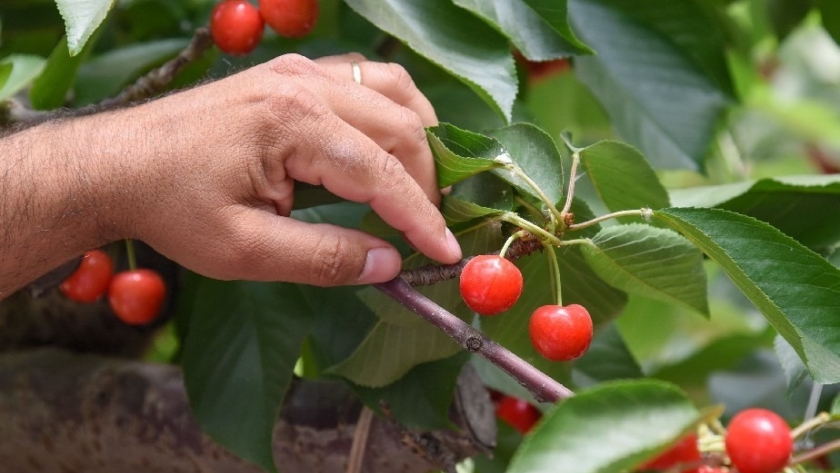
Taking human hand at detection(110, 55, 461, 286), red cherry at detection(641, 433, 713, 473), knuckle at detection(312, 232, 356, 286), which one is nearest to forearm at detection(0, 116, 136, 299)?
human hand at detection(110, 55, 461, 286)

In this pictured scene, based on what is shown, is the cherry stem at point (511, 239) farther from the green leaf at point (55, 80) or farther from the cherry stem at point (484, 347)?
the green leaf at point (55, 80)

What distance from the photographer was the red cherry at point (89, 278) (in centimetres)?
58

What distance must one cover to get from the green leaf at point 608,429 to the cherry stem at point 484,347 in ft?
0.15

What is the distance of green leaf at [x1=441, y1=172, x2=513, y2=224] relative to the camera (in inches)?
18.7

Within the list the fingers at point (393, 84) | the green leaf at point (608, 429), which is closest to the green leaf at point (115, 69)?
the fingers at point (393, 84)

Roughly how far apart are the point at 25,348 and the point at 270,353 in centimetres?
37

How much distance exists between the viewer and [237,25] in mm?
567

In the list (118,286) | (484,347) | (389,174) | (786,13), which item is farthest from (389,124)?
(786,13)

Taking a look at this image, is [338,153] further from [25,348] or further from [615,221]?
[25,348]

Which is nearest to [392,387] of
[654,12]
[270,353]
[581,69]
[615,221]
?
[270,353]

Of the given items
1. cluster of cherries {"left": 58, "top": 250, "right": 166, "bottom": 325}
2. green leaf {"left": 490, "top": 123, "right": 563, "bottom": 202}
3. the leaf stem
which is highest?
green leaf {"left": 490, "top": 123, "right": 563, "bottom": 202}

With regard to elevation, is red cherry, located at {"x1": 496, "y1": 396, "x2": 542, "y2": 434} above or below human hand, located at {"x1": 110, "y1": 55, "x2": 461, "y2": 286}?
below

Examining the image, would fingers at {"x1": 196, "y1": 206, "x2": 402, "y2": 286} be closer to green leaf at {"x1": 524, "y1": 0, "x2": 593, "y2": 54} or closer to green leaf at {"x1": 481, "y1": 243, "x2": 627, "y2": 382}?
green leaf at {"x1": 481, "y1": 243, "x2": 627, "y2": 382}

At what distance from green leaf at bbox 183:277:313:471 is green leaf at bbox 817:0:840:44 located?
548 mm
